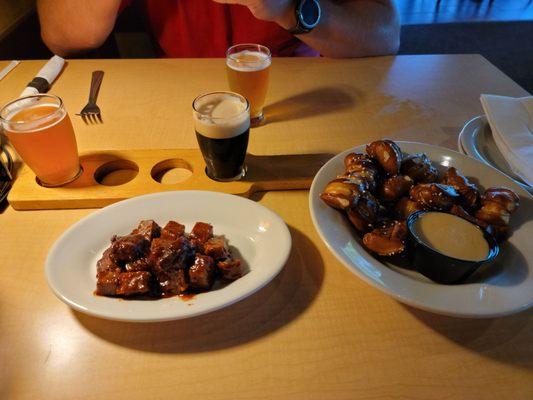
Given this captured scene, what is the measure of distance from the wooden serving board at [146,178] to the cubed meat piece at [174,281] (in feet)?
1.12

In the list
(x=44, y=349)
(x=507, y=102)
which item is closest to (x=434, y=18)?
(x=507, y=102)

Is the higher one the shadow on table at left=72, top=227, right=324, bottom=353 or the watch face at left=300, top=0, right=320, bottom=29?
the watch face at left=300, top=0, right=320, bottom=29

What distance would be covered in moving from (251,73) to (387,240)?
0.74 meters

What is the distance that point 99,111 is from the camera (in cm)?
133

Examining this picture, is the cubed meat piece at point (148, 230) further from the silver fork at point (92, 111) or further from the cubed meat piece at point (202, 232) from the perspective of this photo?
the silver fork at point (92, 111)

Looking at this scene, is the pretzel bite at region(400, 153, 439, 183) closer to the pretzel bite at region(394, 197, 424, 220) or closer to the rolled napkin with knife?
the pretzel bite at region(394, 197, 424, 220)

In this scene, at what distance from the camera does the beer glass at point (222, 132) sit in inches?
38.6

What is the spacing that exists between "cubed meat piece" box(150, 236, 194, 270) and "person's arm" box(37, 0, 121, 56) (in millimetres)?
1339

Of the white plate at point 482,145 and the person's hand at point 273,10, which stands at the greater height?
the person's hand at point 273,10

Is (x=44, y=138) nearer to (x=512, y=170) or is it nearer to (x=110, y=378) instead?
(x=110, y=378)

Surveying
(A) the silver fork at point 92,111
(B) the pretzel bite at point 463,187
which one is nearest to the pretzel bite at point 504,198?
(B) the pretzel bite at point 463,187

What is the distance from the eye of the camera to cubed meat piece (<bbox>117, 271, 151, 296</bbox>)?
72 cm

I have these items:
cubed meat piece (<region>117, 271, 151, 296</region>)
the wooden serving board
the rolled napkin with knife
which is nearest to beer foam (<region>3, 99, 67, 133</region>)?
the wooden serving board

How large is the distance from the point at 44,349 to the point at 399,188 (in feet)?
2.70
